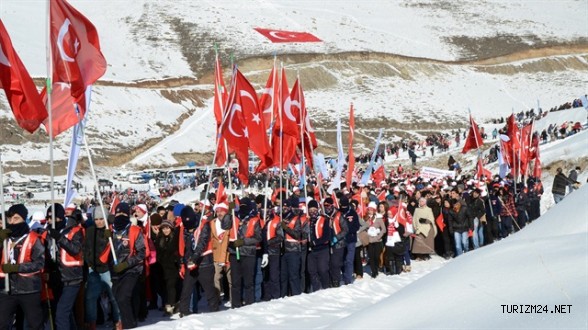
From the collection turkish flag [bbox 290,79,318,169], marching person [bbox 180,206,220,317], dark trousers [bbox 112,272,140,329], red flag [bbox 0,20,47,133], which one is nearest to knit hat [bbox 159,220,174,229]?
marching person [bbox 180,206,220,317]

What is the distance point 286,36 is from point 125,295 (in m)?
86.5

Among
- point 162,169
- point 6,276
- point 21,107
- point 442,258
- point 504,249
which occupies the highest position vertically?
point 21,107

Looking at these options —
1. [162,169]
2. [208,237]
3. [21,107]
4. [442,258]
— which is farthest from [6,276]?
[162,169]

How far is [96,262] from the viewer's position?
9.41 meters

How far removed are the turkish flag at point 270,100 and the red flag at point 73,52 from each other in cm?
568

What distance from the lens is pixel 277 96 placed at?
1661 cm

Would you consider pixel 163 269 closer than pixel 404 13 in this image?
Yes

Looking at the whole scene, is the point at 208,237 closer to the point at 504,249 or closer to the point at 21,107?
the point at 21,107

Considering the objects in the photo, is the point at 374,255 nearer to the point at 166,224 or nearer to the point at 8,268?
the point at 166,224

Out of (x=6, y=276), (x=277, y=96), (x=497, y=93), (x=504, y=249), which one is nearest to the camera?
(x=504, y=249)

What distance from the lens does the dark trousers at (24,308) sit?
27.3 ft

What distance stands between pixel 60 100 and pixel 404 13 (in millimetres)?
106933

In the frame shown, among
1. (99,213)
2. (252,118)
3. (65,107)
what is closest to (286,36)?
(252,118)

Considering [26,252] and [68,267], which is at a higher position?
[26,252]
